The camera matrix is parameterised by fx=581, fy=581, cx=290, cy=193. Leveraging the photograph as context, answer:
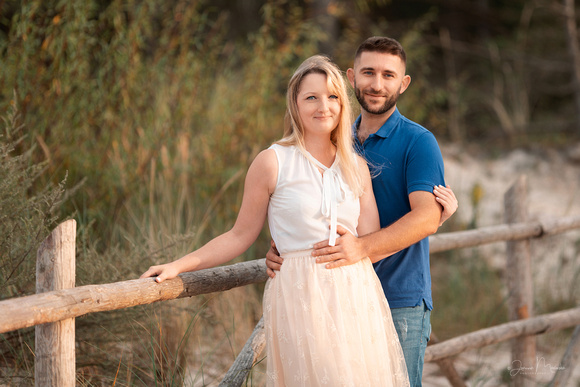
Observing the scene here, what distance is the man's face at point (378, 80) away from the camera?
2.28 m

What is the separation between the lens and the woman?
6.21ft

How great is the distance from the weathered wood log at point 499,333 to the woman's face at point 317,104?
169cm

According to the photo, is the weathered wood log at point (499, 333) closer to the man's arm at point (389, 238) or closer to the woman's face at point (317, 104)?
the man's arm at point (389, 238)

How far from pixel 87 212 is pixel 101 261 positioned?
0.86 metres

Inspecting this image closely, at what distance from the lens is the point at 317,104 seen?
2.05 meters

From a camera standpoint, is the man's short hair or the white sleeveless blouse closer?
the white sleeveless blouse

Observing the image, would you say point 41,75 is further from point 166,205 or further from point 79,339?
point 79,339

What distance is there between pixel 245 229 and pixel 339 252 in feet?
1.18

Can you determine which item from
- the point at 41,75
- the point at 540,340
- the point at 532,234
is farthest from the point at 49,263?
the point at 540,340

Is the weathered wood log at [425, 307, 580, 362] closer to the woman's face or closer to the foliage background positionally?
the foliage background

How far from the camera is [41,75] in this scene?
3.86 meters

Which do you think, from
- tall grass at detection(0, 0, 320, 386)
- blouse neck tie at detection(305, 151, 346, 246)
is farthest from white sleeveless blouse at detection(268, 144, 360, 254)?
tall grass at detection(0, 0, 320, 386)

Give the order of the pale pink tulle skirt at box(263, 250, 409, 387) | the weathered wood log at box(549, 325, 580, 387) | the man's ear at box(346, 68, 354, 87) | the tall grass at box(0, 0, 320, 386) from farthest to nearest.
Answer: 1. the weathered wood log at box(549, 325, 580, 387)
2. the tall grass at box(0, 0, 320, 386)
3. the man's ear at box(346, 68, 354, 87)
4. the pale pink tulle skirt at box(263, 250, 409, 387)

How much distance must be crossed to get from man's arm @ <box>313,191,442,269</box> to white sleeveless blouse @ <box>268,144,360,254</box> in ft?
0.15
